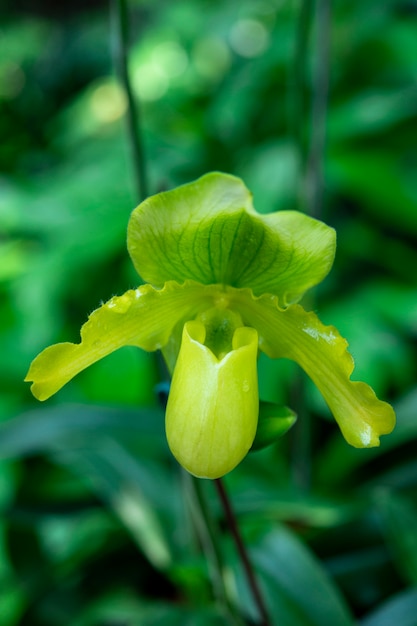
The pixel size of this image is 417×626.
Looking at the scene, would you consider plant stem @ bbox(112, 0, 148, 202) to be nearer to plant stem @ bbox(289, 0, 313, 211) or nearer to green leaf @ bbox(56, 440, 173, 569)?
plant stem @ bbox(289, 0, 313, 211)

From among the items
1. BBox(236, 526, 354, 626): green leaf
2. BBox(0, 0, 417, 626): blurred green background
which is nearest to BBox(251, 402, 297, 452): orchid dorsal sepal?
BBox(0, 0, 417, 626): blurred green background

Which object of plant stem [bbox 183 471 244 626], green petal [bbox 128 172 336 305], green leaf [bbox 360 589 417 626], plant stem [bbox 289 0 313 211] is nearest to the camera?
green petal [bbox 128 172 336 305]

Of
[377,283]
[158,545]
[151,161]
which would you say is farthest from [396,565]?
[151,161]

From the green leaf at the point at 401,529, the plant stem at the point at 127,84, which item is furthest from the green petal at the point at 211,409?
the green leaf at the point at 401,529

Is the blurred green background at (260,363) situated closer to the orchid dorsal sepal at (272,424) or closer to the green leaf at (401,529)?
the green leaf at (401,529)

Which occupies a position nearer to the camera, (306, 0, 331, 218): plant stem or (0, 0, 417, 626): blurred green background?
(0, 0, 417, 626): blurred green background

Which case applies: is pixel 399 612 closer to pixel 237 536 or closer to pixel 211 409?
pixel 237 536

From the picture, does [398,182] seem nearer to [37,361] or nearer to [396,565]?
[396,565]
